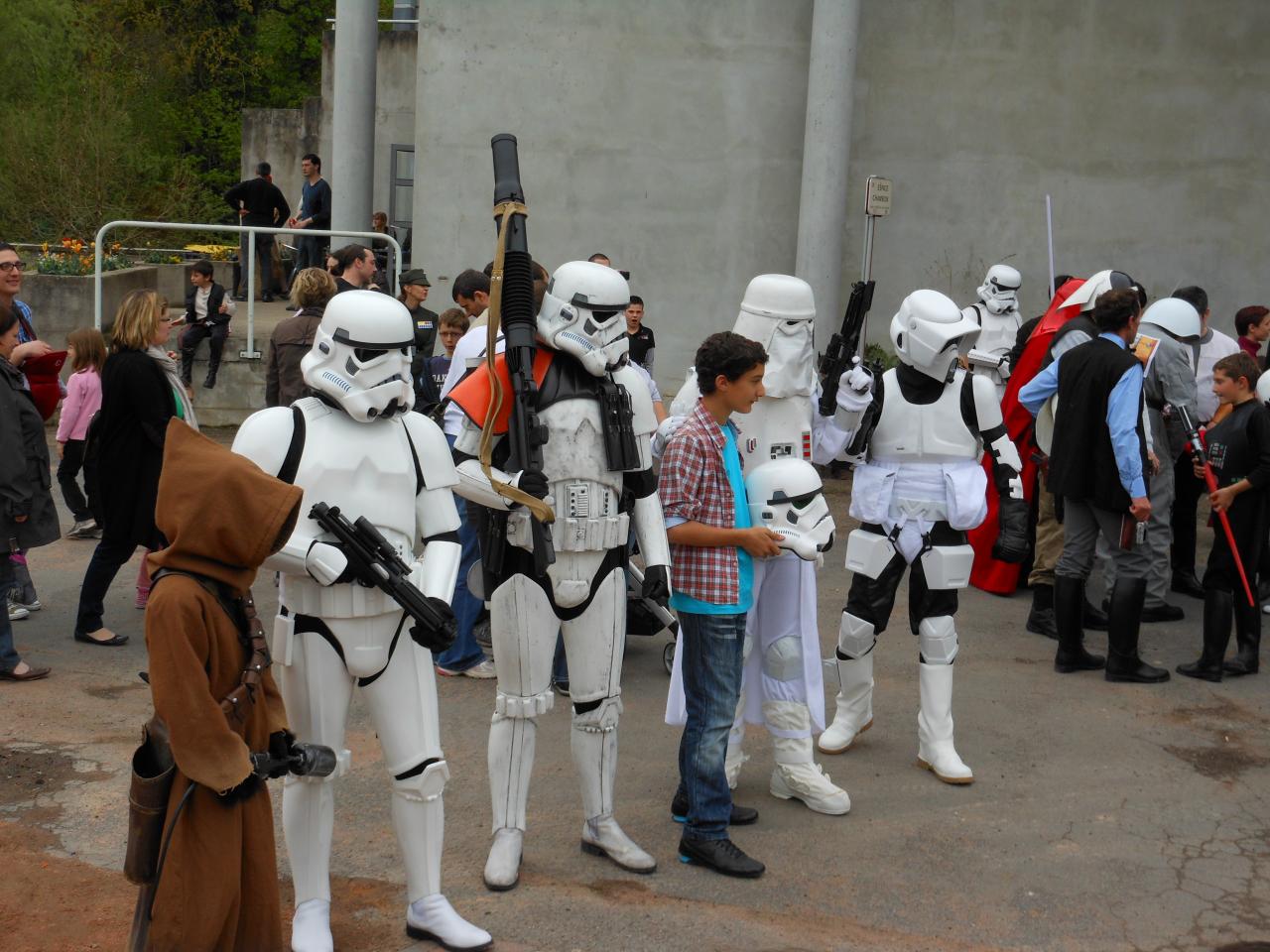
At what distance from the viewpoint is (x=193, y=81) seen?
97.1ft

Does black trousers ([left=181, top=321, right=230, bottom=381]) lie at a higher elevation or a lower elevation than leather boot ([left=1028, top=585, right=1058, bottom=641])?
higher

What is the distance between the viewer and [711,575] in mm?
4941

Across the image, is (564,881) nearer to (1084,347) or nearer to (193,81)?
(1084,347)

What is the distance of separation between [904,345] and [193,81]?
27049mm

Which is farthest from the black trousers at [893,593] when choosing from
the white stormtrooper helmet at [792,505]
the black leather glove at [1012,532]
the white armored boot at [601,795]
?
the white armored boot at [601,795]

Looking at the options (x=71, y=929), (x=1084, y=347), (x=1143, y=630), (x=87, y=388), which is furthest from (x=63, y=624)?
(x=1143, y=630)

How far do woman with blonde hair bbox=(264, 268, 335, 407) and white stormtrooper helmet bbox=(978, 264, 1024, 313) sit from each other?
15.0 ft

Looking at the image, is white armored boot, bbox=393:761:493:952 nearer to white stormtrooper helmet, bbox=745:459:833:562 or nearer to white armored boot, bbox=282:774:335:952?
white armored boot, bbox=282:774:335:952

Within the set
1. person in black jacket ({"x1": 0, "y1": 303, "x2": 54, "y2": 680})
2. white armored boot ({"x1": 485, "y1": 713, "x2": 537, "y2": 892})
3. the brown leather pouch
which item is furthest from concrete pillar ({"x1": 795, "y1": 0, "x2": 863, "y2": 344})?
the brown leather pouch

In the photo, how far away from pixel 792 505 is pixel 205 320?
8456mm

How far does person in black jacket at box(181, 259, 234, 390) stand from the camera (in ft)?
40.0

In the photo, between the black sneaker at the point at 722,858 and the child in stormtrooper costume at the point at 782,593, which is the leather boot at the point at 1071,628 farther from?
the black sneaker at the point at 722,858

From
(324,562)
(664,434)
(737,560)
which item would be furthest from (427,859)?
(664,434)

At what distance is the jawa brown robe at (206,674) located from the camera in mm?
3430
